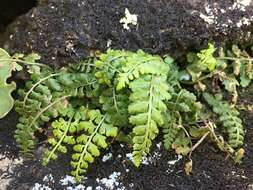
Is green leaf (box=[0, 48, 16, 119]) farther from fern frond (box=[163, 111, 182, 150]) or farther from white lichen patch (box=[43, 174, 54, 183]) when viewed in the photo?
fern frond (box=[163, 111, 182, 150])

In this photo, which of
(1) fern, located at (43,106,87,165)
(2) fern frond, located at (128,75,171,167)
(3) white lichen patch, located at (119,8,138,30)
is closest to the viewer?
(2) fern frond, located at (128,75,171,167)

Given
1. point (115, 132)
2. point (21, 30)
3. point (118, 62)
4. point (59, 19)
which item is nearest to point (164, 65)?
point (118, 62)

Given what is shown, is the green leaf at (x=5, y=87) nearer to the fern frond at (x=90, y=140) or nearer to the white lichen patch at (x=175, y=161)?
the fern frond at (x=90, y=140)

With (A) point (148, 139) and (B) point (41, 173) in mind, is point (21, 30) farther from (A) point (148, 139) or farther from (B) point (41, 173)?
(A) point (148, 139)

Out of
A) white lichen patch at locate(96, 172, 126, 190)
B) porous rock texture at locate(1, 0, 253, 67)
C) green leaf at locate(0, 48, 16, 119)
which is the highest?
porous rock texture at locate(1, 0, 253, 67)

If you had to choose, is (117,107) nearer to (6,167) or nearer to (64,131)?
(64,131)

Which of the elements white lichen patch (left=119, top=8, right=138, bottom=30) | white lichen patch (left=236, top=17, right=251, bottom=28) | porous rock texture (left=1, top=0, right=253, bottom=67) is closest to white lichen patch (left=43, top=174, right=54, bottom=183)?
porous rock texture (left=1, top=0, right=253, bottom=67)
